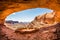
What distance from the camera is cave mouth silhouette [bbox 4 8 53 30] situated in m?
7.14

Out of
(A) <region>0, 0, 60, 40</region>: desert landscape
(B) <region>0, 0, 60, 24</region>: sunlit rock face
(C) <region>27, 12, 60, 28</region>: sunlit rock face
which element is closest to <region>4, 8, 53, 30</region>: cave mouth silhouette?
(A) <region>0, 0, 60, 40</region>: desert landscape

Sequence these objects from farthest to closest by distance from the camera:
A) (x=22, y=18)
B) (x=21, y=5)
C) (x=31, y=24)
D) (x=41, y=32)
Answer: (x=31, y=24) < (x=22, y=18) < (x=41, y=32) < (x=21, y=5)

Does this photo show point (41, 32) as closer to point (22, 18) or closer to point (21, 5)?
point (22, 18)

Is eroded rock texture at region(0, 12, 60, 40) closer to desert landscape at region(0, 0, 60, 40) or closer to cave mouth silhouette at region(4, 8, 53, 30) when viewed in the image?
desert landscape at region(0, 0, 60, 40)

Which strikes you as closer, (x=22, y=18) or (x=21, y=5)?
(x=21, y=5)

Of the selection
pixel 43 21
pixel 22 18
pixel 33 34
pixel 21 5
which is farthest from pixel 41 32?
pixel 21 5

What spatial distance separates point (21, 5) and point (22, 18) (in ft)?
3.25

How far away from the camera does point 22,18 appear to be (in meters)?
7.37

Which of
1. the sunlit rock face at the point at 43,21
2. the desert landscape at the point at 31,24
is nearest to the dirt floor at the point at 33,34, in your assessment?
the desert landscape at the point at 31,24

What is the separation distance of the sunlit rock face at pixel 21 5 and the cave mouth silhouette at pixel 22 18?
0.51m

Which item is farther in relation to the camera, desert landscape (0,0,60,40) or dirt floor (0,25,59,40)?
dirt floor (0,25,59,40)

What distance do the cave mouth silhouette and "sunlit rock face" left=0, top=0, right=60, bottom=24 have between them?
51cm

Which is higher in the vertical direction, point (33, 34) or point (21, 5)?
point (21, 5)

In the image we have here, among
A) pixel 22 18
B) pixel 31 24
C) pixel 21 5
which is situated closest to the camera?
pixel 21 5
